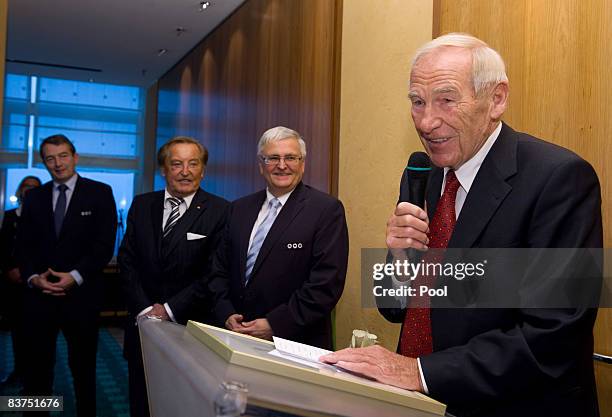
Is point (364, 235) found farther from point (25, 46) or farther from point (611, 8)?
point (25, 46)

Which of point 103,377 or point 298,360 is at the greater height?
point 298,360

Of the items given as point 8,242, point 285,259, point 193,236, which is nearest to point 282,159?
point 285,259

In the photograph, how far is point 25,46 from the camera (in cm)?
912

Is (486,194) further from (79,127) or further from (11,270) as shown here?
(79,127)

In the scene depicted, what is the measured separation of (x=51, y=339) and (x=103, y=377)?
1714mm

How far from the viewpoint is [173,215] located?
3.60m

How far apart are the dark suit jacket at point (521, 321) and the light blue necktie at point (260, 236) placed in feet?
5.44

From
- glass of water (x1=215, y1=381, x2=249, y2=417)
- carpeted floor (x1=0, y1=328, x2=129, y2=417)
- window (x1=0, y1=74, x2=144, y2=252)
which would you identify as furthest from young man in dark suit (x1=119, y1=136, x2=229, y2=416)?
window (x1=0, y1=74, x2=144, y2=252)

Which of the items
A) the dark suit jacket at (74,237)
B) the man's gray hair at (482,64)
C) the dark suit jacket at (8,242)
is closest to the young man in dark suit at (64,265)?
the dark suit jacket at (74,237)

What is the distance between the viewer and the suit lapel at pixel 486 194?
4.66ft

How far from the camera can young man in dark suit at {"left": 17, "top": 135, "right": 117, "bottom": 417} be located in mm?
4051

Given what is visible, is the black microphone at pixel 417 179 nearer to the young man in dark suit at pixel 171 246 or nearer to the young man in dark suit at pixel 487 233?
the young man in dark suit at pixel 487 233

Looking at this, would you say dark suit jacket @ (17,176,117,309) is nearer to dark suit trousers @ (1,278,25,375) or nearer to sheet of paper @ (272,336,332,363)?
dark suit trousers @ (1,278,25,375)

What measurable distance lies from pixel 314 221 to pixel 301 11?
2669mm
